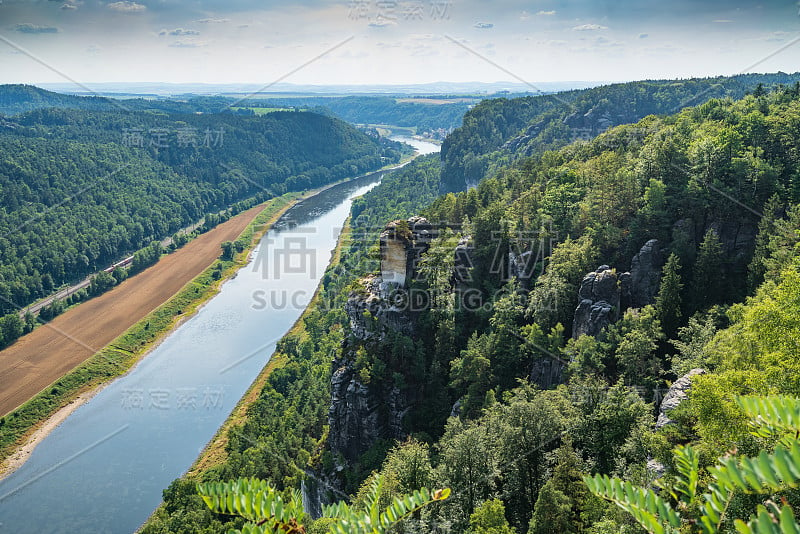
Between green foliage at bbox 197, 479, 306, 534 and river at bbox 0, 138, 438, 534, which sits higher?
green foliage at bbox 197, 479, 306, 534

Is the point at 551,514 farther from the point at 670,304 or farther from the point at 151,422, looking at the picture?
the point at 151,422

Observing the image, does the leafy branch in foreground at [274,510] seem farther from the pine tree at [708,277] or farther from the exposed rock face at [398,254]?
the exposed rock face at [398,254]

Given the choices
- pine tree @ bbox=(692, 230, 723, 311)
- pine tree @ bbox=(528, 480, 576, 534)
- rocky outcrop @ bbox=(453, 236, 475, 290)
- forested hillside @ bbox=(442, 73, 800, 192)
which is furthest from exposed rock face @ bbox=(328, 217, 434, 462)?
forested hillside @ bbox=(442, 73, 800, 192)

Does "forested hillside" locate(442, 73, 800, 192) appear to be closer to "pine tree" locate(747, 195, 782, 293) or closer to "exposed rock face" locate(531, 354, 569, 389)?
"pine tree" locate(747, 195, 782, 293)

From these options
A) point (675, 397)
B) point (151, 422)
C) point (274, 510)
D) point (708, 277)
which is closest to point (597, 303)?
point (708, 277)

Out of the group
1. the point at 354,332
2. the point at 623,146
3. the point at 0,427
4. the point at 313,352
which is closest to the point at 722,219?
the point at 623,146

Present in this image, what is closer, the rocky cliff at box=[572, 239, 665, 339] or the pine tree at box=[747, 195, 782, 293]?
the pine tree at box=[747, 195, 782, 293]

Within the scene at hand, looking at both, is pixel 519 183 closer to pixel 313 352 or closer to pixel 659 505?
pixel 313 352
